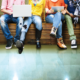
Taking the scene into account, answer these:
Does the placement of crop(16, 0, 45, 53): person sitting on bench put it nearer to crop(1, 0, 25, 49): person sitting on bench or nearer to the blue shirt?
crop(1, 0, 25, 49): person sitting on bench

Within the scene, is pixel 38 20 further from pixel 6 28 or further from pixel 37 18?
pixel 6 28

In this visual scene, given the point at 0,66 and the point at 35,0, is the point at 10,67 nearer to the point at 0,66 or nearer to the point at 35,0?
the point at 0,66

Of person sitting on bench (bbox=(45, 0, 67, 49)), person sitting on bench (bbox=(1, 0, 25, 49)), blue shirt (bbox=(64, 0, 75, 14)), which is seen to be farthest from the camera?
blue shirt (bbox=(64, 0, 75, 14))

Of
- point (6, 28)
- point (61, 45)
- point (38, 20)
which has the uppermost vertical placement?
point (38, 20)

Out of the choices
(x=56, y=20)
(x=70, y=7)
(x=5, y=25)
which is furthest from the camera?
(x=70, y=7)

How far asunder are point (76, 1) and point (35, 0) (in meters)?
0.68

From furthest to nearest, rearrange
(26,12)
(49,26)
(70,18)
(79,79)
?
(49,26) < (70,18) < (26,12) < (79,79)

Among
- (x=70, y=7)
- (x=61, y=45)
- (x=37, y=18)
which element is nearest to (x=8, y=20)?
(x=37, y=18)

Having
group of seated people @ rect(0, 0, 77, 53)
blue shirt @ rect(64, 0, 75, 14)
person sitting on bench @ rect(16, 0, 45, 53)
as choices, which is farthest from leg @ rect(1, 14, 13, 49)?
blue shirt @ rect(64, 0, 75, 14)

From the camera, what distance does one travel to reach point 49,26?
6.65ft

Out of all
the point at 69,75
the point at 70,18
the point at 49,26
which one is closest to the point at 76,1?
the point at 70,18

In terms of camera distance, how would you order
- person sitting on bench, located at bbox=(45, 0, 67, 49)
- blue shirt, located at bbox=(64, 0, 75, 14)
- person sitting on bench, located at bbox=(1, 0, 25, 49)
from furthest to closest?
blue shirt, located at bbox=(64, 0, 75, 14) < person sitting on bench, located at bbox=(1, 0, 25, 49) < person sitting on bench, located at bbox=(45, 0, 67, 49)

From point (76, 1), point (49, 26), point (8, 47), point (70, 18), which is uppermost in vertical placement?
point (76, 1)

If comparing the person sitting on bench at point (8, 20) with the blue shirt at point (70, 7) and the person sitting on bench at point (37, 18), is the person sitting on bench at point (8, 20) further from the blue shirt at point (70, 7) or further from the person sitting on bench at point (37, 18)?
the blue shirt at point (70, 7)
